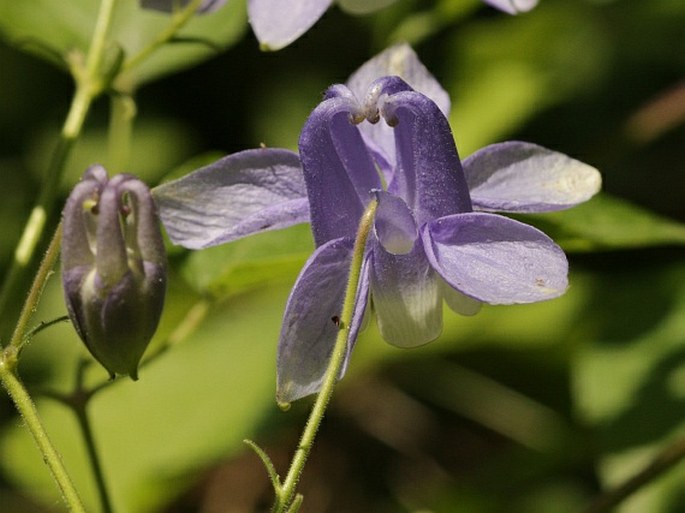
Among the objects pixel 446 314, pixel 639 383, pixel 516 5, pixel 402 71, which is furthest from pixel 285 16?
pixel 446 314

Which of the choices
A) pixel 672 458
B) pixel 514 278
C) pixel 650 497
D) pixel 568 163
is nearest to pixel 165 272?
pixel 514 278

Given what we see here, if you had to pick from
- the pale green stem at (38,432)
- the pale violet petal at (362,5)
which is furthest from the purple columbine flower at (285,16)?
the pale green stem at (38,432)

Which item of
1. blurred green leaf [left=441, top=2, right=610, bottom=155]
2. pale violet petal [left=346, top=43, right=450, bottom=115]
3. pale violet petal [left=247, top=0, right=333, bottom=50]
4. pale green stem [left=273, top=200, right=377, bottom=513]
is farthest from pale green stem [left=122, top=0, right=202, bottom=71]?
blurred green leaf [left=441, top=2, right=610, bottom=155]

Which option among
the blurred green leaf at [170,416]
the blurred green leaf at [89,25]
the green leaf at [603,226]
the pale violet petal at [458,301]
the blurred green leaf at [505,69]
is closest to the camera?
the pale violet petal at [458,301]

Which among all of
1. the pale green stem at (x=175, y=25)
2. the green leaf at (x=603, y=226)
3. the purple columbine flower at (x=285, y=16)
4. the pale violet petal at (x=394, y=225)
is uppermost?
the purple columbine flower at (x=285, y=16)

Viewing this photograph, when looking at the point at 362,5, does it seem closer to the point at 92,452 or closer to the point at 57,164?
the point at 57,164

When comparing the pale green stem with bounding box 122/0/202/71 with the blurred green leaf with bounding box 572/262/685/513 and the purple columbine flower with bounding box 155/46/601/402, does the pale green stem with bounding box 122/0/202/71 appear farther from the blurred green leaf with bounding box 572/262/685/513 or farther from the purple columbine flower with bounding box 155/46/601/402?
the blurred green leaf with bounding box 572/262/685/513

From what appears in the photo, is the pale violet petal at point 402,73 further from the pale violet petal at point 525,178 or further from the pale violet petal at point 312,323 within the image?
the pale violet petal at point 312,323

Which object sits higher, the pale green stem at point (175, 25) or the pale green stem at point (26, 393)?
the pale green stem at point (175, 25)
